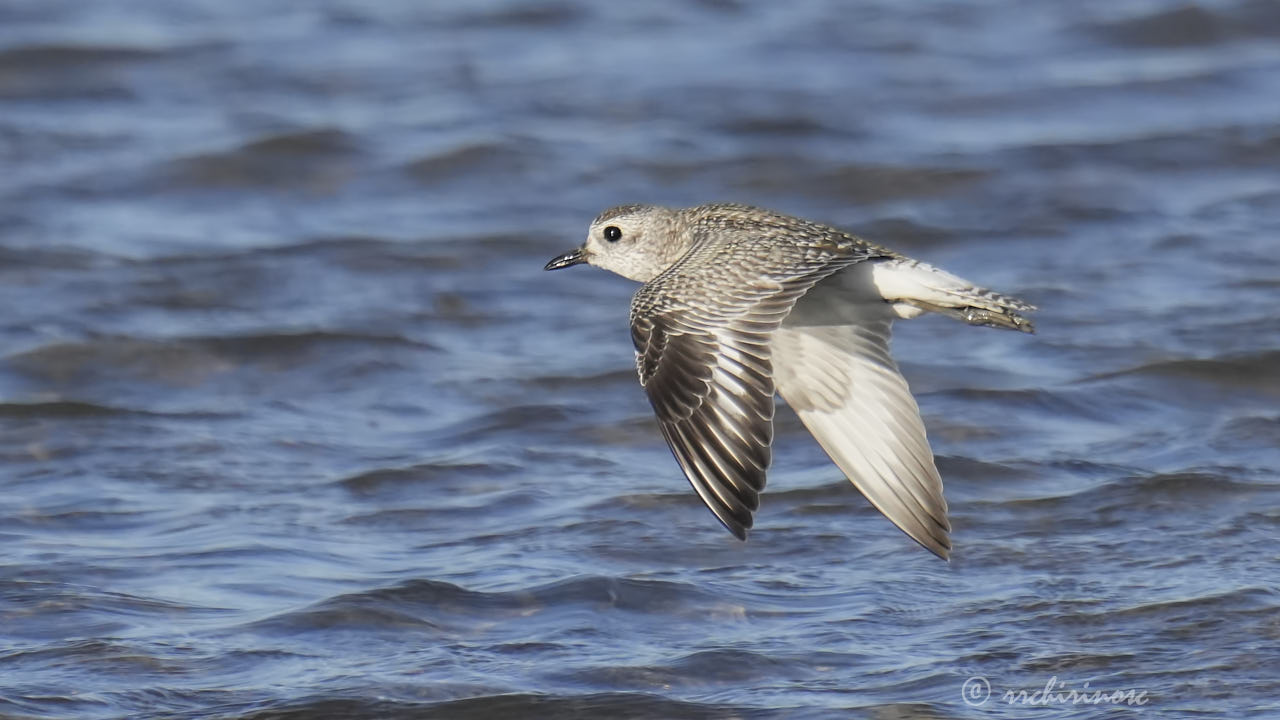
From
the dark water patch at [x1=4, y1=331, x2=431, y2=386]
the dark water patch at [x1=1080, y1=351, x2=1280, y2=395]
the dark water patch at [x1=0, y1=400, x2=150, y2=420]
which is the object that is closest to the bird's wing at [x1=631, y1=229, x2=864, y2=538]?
the dark water patch at [x1=1080, y1=351, x2=1280, y2=395]

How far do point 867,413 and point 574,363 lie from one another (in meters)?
3.37

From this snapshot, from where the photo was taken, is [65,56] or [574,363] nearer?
[574,363]

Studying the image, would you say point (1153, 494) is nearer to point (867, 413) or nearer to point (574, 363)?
point (867, 413)

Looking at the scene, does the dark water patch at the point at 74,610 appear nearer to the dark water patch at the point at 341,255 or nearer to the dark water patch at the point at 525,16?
the dark water patch at the point at 341,255

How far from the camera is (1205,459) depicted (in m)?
8.08

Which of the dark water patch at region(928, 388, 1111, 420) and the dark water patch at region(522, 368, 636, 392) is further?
the dark water patch at region(522, 368, 636, 392)

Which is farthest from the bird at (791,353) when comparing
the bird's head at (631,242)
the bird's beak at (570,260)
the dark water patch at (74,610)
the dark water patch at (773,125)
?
the dark water patch at (773,125)

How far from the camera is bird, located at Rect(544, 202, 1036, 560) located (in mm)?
5801

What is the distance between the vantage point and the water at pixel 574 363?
6.41 m

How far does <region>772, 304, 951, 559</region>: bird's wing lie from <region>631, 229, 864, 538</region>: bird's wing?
1.05 ft

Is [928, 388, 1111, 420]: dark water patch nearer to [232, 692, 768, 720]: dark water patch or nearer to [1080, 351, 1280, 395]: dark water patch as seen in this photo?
[1080, 351, 1280, 395]: dark water patch

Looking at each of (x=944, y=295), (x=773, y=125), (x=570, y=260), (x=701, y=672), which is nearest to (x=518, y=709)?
A: (x=701, y=672)

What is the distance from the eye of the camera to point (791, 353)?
6.62 m

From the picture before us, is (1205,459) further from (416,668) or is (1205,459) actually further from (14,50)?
(14,50)
